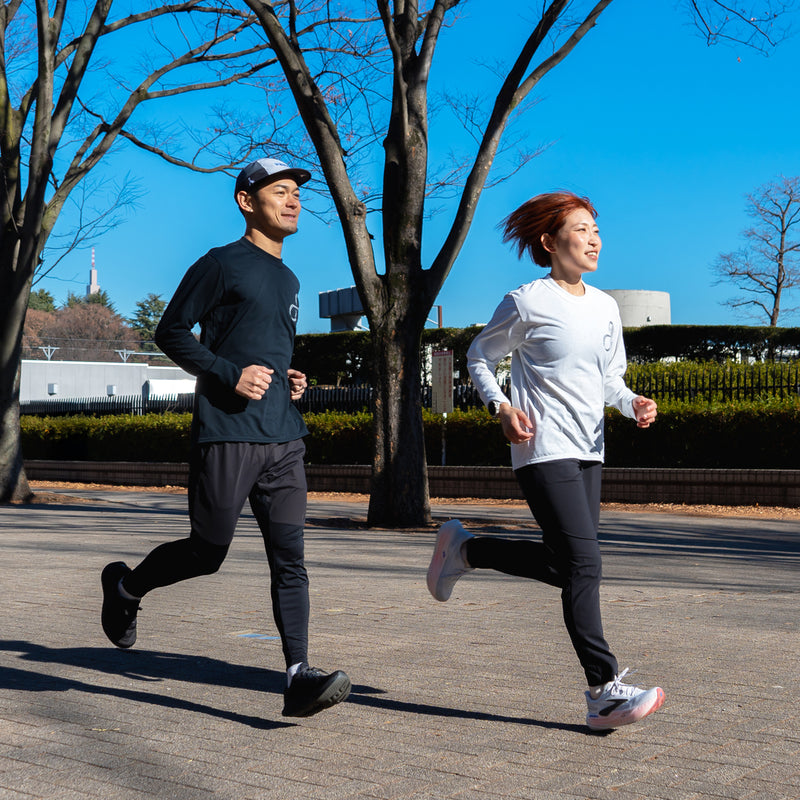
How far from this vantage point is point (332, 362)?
1209 inches

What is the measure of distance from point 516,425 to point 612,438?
552 inches

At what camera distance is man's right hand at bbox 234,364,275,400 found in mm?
3727

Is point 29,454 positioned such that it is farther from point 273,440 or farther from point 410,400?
point 273,440

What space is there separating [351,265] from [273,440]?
8.83m

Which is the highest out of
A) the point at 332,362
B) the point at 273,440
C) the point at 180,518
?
the point at 332,362

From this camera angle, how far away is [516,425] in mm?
3713

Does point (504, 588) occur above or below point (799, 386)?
below

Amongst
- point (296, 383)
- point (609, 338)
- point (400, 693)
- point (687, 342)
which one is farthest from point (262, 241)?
point (687, 342)

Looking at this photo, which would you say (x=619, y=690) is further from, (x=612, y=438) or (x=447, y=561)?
(x=612, y=438)

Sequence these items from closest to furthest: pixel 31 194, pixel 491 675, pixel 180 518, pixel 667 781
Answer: pixel 667 781 → pixel 491 675 → pixel 180 518 → pixel 31 194

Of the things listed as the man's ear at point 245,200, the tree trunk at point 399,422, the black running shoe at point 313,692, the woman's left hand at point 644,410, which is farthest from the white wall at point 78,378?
the black running shoe at point 313,692

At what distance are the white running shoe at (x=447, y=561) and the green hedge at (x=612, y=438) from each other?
11605 millimetres

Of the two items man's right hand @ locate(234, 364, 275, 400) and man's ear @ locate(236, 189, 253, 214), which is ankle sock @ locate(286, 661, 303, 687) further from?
man's ear @ locate(236, 189, 253, 214)

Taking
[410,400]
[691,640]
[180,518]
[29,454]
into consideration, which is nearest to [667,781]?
[691,640]
